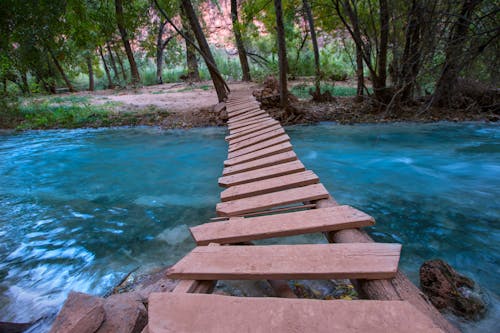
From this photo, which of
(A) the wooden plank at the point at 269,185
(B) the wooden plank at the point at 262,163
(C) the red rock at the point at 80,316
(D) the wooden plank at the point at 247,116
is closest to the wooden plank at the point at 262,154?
(B) the wooden plank at the point at 262,163

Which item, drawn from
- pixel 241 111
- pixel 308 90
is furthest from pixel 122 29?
pixel 241 111

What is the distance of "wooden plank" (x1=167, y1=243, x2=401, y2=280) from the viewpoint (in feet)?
4.62

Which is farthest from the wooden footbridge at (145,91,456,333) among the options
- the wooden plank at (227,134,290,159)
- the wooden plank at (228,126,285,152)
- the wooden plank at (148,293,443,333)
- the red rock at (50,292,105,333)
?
the wooden plank at (228,126,285,152)

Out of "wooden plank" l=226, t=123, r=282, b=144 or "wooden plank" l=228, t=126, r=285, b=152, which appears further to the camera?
"wooden plank" l=226, t=123, r=282, b=144

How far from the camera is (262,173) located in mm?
2906

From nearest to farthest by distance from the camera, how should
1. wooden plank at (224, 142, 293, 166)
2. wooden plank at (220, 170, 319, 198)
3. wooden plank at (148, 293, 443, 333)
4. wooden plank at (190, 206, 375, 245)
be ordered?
1. wooden plank at (148, 293, 443, 333)
2. wooden plank at (190, 206, 375, 245)
3. wooden plank at (220, 170, 319, 198)
4. wooden plank at (224, 142, 293, 166)

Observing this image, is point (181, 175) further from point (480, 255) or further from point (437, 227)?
point (480, 255)

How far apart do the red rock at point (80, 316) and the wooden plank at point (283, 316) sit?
0.41 metres

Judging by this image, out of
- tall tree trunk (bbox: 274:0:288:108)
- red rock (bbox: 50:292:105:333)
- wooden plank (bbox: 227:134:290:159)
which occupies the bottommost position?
red rock (bbox: 50:292:105:333)

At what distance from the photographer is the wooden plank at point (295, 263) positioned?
4.62ft

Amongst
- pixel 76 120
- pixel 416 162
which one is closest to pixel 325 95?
pixel 416 162

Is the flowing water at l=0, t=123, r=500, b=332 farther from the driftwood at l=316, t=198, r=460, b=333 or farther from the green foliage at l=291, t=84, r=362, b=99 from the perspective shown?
→ the green foliage at l=291, t=84, r=362, b=99

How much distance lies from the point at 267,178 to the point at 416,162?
13.9 feet

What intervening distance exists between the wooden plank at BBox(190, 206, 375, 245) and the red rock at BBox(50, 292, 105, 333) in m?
0.63
